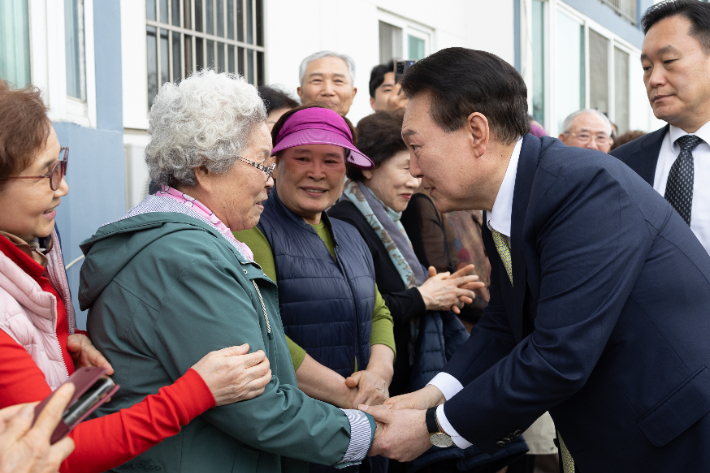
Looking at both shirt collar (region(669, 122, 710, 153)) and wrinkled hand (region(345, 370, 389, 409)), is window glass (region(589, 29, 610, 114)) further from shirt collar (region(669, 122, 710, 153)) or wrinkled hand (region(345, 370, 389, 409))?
wrinkled hand (region(345, 370, 389, 409))

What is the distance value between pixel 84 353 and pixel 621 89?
1502 centimetres

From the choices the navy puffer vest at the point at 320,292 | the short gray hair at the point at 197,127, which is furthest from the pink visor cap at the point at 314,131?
the short gray hair at the point at 197,127

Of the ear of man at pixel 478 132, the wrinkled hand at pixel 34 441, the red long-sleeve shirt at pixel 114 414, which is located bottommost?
the red long-sleeve shirt at pixel 114 414

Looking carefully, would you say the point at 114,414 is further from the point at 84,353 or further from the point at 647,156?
the point at 647,156

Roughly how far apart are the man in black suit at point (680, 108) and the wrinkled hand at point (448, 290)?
3.30ft

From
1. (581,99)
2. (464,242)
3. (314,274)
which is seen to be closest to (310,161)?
(314,274)

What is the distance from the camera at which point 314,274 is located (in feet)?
8.91

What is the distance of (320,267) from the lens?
276cm

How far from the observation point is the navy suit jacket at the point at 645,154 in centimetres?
323

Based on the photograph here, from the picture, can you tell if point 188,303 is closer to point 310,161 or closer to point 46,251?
point 46,251

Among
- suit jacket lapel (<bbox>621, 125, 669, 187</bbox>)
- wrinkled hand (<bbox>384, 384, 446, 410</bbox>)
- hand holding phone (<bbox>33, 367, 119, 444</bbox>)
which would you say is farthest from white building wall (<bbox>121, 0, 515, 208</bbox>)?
hand holding phone (<bbox>33, 367, 119, 444</bbox>)

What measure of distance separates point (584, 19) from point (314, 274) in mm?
11444

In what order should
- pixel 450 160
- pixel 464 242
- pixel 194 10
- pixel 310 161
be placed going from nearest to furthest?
1. pixel 450 160
2. pixel 310 161
3. pixel 464 242
4. pixel 194 10

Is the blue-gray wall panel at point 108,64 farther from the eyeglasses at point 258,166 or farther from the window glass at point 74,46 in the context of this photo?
the eyeglasses at point 258,166
